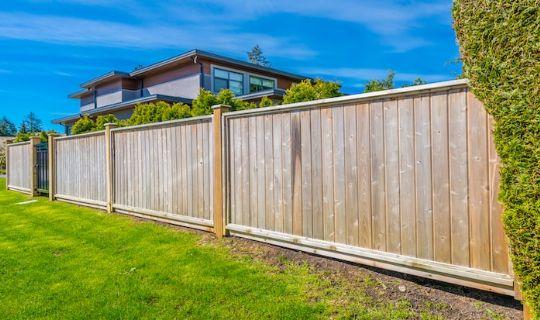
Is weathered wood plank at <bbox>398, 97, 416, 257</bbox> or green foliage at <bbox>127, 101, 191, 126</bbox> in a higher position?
green foliage at <bbox>127, 101, 191, 126</bbox>

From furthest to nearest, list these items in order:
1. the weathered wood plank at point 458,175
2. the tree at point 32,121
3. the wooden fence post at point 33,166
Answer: the tree at point 32,121 < the wooden fence post at point 33,166 < the weathered wood plank at point 458,175

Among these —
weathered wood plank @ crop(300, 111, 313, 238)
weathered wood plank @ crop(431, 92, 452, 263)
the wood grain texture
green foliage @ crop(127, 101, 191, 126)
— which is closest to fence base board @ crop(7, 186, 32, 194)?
green foliage @ crop(127, 101, 191, 126)

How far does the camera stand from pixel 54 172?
10.2 metres

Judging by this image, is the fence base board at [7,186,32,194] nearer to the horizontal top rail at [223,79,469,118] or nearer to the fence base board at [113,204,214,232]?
the fence base board at [113,204,214,232]

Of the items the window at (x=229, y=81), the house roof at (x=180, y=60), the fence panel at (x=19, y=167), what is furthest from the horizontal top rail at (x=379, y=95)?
the window at (x=229, y=81)

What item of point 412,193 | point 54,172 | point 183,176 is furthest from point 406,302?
point 54,172

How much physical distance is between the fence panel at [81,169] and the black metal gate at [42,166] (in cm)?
92

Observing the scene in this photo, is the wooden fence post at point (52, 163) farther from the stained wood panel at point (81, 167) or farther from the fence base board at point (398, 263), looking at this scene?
the fence base board at point (398, 263)

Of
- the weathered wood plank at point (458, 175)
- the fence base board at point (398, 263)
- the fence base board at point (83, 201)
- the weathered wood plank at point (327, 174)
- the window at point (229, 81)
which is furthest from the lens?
the window at point (229, 81)

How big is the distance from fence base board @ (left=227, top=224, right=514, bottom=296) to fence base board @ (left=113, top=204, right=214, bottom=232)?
1.07 m

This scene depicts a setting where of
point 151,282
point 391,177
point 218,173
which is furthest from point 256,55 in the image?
point 391,177

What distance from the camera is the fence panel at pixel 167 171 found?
218 inches

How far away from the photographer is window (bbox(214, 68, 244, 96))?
19750 mm

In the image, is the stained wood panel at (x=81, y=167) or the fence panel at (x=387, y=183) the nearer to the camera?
the fence panel at (x=387, y=183)
